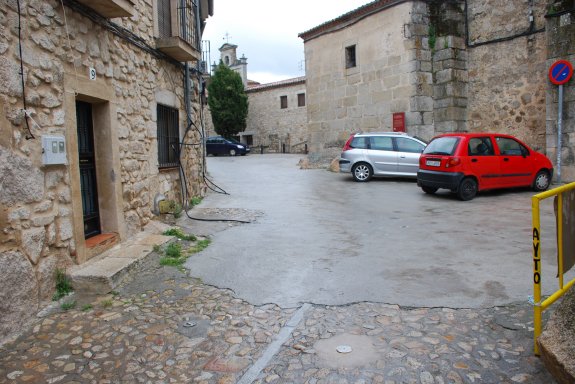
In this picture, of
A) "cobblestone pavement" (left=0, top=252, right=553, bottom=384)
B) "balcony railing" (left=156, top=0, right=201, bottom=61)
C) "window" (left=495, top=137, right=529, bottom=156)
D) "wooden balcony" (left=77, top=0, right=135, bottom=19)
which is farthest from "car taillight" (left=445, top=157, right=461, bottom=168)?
"wooden balcony" (left=77, top=0, right=135, bottom=19)

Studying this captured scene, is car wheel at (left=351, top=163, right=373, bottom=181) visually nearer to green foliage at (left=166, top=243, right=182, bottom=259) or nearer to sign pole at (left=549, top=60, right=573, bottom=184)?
sign pole at (left=549, top=60, right=573, bottom=184)

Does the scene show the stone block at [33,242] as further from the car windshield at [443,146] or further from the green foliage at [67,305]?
the car windshield at [443,146]

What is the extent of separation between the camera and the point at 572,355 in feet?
7.84

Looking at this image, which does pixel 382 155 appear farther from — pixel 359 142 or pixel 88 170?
pixel 88 170

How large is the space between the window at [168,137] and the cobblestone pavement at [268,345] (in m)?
3.90

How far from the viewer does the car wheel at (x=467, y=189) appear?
9227 millimetres

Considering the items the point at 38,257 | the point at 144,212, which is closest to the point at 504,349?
the point at 38,257

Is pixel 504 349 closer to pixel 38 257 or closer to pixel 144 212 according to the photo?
pixel 38 257

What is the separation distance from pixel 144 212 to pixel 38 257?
2.60 meters

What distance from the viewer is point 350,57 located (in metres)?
16.3

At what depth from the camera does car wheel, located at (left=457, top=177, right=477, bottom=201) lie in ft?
30.3

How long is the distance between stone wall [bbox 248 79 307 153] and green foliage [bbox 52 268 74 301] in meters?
27.8

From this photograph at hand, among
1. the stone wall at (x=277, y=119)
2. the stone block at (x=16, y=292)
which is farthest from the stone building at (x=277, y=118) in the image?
the stone block at (x=16, y=292)

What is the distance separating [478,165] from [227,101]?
26117 mm
